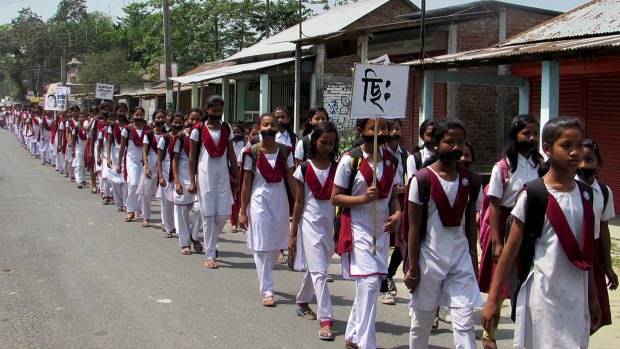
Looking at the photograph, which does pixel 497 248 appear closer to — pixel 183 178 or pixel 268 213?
pixel 268 213

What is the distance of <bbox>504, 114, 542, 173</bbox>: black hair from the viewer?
4.97 m

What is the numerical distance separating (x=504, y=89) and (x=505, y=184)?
44.3 feet

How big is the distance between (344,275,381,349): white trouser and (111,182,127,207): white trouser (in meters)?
8.74

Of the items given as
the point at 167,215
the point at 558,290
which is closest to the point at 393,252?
the point at 558,290

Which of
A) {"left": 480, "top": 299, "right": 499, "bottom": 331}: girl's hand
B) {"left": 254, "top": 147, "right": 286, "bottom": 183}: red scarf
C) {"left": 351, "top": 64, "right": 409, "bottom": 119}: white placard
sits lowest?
{"left": 480, "top": 299, "right": 499, "bottom": 331}: girl's hand

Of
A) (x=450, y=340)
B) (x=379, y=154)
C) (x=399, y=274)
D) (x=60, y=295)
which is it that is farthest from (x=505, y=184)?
(x=60, y=295)

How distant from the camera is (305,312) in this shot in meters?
6.17

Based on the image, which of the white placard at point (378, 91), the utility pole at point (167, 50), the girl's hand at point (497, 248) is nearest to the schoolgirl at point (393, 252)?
the white placard at point (378, 91)

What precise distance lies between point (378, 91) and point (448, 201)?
1.49m

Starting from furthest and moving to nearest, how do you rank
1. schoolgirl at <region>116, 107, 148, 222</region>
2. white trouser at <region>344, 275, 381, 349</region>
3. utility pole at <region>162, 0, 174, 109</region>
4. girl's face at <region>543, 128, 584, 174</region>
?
utility pole at <region>162, 0, 174, 109</region> → schoolgirl at <region>116, 107, 148, 222</region> → white trouser at <region>344, 275, 381, 349</region> → girl's face at <region>543, 128, 584, 174</region>

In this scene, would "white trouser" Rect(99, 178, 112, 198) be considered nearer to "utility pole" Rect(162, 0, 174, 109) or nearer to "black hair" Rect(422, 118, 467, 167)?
"utility pole" Rect(162, 0, 174, 109)

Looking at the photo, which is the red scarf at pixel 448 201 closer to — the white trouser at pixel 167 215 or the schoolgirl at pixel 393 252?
the schoolgirl at pixel 393 252

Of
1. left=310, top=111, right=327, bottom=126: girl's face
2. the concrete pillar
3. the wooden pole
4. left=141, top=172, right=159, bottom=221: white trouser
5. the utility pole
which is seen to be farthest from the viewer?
the utility pole

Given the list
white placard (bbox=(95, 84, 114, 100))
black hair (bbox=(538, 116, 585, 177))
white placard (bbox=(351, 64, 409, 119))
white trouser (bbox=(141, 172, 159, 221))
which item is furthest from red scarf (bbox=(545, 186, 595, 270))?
white placard (bbox=(95, 84, 114, 100))
